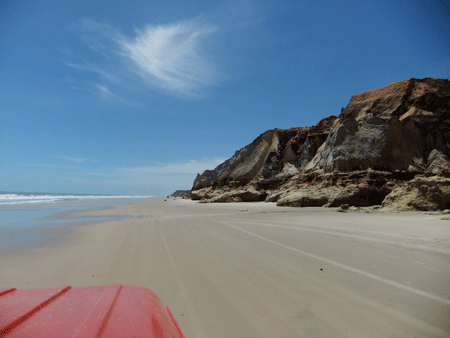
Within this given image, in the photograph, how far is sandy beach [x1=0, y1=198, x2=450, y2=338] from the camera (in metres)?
2.26

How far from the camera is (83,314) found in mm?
1292

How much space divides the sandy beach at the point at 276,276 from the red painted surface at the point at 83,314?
0.93 meters

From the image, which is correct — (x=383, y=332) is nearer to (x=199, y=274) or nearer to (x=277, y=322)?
(x=277, y=322)

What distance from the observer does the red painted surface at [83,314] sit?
44.3 inches

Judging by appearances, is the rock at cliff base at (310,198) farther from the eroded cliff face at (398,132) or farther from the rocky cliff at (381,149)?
the eroded cliff face at (398,132)

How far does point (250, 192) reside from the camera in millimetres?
28078

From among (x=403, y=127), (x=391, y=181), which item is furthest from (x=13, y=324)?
(x=403, y=127)

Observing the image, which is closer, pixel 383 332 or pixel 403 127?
pixel 383 332

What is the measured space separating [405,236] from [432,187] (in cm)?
734

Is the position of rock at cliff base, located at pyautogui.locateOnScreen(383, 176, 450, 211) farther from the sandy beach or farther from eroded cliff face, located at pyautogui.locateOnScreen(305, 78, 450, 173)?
eroded cliff face, located at pyautogui.locateOnScreen(305, 78, 450, 173)

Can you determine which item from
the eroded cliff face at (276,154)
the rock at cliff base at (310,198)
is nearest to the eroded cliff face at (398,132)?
the rock at cliff base at (310,198)

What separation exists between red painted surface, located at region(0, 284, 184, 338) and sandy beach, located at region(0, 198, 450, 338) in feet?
3.06

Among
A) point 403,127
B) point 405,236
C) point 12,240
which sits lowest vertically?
point 405,236

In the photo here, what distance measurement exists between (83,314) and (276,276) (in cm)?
280
